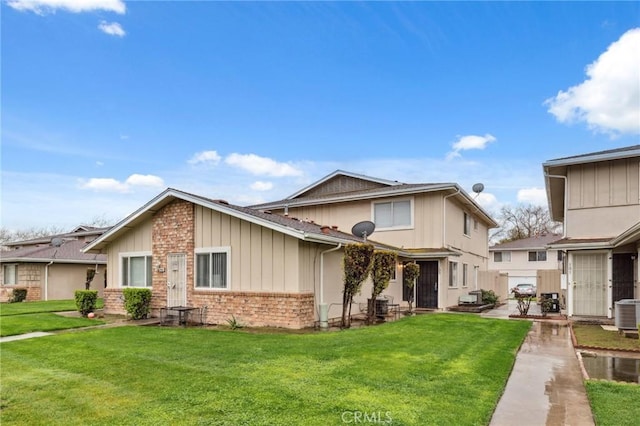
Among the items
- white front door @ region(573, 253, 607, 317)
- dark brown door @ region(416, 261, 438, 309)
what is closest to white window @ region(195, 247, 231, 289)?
dark brown door @ region(416, 261, 438, 309)

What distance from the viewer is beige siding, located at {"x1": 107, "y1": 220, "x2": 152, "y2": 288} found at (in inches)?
579

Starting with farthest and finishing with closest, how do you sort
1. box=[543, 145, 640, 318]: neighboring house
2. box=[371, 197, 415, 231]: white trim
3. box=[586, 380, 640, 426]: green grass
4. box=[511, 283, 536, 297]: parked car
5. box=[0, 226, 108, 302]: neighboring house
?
box=[511, 283, 536, 297]: parked car, box=[0, 226, 108, 302]: neighboring house, box=[371, 197, 415, 231]: white trim, box=[543, 145, 640, 318]: neighboring house, box=[586, 380, 640, 426]: green grass

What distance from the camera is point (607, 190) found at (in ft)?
46.5

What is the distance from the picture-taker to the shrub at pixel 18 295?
2260 centimetres

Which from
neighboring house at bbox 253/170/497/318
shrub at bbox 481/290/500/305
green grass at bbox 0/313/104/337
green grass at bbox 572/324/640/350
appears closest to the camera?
green grass at bbox 572/324/640/350

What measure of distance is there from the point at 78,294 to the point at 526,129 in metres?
20.9

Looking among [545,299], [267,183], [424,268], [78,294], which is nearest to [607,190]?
[545,299]

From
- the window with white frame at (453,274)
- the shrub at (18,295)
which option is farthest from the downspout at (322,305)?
the shrub at (18,295)

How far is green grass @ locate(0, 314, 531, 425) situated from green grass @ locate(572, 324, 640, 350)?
155cm

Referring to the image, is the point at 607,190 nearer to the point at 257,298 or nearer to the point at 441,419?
the point at 257,298

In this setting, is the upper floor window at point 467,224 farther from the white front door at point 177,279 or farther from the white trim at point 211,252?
the white front door at point 177,279

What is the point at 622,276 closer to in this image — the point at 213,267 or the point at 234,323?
the point at 234,323

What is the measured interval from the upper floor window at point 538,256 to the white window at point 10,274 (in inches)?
1497

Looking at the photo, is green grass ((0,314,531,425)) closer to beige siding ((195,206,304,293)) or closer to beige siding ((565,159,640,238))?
beige siding ((195,206,304,293))
